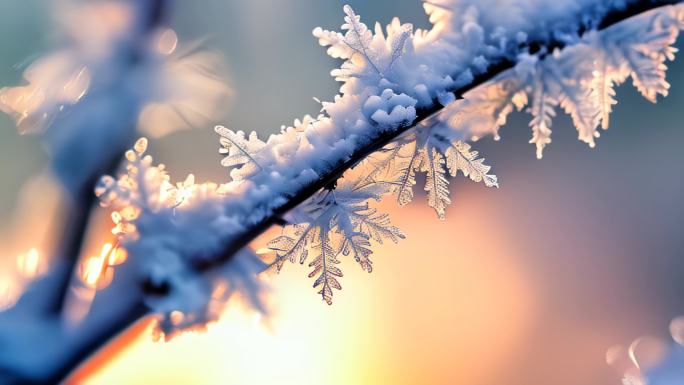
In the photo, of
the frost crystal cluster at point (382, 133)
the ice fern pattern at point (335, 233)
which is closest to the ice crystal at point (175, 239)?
the frost crystal cluster at point (382, 133)

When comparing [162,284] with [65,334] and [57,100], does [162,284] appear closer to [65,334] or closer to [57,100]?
[65,334]

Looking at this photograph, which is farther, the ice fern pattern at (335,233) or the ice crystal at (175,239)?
the ice fern pattern at (335,233)

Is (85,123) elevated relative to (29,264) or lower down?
elevated

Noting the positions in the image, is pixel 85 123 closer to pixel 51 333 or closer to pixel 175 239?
pixel 175 239

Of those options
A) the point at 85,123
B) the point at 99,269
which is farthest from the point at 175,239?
the point at 85,123

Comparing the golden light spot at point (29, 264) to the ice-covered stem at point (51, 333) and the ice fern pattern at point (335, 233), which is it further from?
the ice fern pattern at point (335, 233)

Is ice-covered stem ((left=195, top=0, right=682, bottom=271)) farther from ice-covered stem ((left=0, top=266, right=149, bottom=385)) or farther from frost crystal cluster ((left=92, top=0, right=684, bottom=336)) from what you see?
ice-covered stem ((left=0, top=266, right=149, bottom=385))

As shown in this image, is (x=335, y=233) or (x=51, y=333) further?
(x=335, y=233)
